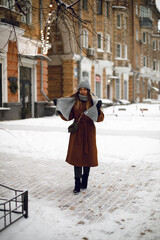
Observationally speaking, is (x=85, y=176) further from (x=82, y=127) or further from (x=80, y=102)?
(x=80, y=102)

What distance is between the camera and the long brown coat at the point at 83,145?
4.57 metres

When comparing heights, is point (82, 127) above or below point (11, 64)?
below

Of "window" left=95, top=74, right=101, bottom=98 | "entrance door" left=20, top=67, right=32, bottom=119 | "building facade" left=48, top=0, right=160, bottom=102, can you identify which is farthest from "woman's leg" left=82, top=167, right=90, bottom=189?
"window" left=95, top=74, right=101, bottom=98

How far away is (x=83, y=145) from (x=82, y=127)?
0.91ft

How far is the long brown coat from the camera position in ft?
15.0

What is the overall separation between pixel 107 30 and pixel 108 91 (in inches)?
278

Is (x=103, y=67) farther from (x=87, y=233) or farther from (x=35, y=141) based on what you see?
(x=87, y=233)

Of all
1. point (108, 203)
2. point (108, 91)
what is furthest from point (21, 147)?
point (108, 91)

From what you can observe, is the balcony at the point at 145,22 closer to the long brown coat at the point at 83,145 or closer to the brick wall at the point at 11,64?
the brick wall at the point at 11,64

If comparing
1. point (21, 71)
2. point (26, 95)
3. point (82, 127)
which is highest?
point (21, 71)

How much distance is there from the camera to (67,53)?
23.6 meters

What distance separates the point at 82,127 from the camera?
462 centimetres

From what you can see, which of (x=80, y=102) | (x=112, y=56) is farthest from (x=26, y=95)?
(x=112, y=56)

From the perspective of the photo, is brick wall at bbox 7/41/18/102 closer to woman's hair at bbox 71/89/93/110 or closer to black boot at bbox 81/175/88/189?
woman's hair at bbox 71/89/93/110
